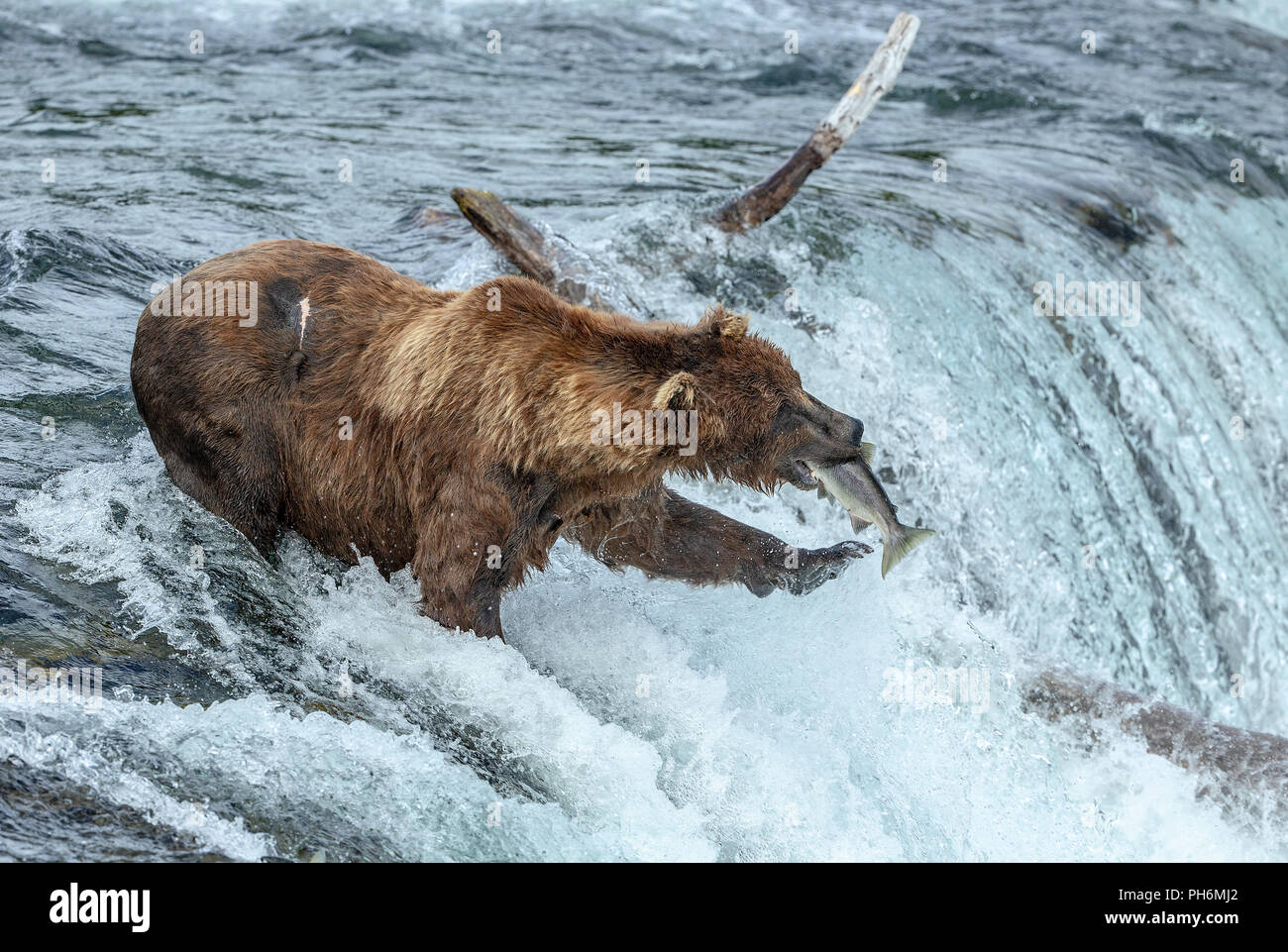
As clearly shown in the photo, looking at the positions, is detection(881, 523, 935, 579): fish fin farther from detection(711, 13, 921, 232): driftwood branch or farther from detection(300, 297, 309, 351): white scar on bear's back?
detection(711, 13, 921, 232): driftwood branch

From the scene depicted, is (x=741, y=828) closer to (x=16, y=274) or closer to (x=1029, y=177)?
(x=16, y=274)

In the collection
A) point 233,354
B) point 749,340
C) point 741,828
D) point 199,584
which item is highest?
point 749,340

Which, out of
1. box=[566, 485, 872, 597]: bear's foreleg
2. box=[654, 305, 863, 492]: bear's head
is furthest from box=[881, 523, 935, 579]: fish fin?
box=[566, 485, 872, 597]: bear's foreleg

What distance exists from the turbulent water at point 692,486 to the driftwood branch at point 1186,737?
0.23ft

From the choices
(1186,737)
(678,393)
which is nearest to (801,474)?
(678,393)

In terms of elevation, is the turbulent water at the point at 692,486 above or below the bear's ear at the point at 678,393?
below

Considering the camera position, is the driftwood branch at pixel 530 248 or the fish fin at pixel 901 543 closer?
the fish fin at pixel 901 543

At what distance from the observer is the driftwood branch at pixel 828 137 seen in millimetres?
6328

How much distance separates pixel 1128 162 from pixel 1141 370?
326cm

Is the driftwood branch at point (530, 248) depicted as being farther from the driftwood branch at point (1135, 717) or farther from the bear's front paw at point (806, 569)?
the bear's front paw at point (806, 569)

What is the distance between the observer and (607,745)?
3926 mm

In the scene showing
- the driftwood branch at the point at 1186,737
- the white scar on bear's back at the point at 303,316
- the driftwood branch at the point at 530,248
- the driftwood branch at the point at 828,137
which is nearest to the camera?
the white scar on bear's back at the point at 303,316

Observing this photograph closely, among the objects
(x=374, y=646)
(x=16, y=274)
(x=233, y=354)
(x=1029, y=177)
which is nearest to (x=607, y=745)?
(x=374, y=646)


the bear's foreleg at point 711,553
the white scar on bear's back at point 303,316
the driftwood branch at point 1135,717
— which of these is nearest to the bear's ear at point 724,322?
the bear's foreleg at point 711,553
